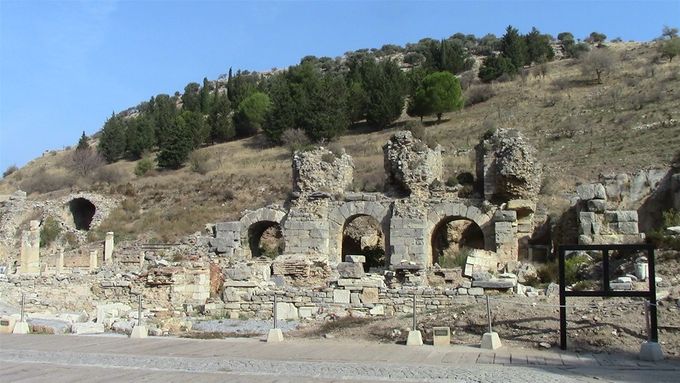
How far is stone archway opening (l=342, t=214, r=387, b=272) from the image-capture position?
26.5 m

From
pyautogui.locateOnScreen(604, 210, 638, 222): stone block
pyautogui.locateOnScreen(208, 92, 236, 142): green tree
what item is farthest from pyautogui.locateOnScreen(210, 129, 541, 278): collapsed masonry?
pyautogui.locateOnScreen(208, 92, 236, 142): green tree

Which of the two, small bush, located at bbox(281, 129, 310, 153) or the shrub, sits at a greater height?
small bush, located at bbox(281, 129, 310, 153)

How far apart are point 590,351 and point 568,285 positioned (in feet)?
17.7

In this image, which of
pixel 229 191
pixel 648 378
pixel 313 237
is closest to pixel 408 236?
pixel 313 237

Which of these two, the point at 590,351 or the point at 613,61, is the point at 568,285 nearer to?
the point at 590,351

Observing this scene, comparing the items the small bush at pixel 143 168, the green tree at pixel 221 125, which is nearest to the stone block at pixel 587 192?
the small bush at pixel 143 168

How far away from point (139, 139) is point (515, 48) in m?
39.3

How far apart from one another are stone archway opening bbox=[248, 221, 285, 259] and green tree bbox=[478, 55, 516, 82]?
37455mm

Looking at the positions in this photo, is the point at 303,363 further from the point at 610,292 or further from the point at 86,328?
the point at 86,328

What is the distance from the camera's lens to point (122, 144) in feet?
219

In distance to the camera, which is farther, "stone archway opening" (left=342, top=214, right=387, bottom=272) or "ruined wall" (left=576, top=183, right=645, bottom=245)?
"stone archway opening" (left=342, top=214, right=387, bottom=272)

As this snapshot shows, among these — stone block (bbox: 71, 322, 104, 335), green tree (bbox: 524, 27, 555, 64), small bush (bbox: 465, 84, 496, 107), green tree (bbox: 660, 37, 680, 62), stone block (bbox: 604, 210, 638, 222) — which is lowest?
stone block (bbox: 71, 322, 104, 335)

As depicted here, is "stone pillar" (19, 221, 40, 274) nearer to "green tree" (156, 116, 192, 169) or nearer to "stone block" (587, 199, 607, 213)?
"stone block" (587, 199, 607, 213)

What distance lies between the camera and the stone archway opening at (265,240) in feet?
83.1
